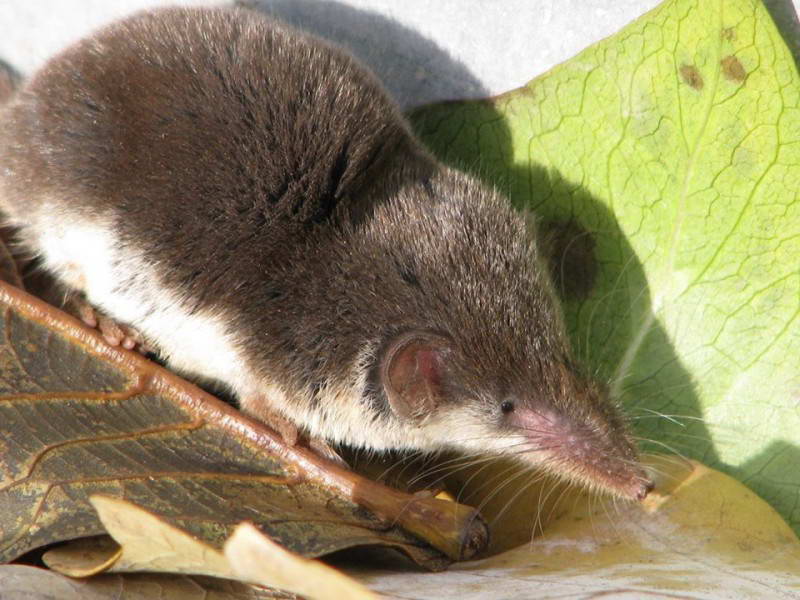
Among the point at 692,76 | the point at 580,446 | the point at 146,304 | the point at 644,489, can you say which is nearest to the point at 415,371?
the point at 580,446

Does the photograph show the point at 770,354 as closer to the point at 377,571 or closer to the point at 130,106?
the point at 377,571

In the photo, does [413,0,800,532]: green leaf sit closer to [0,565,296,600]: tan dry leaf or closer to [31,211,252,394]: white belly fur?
[31,211,252,394]: white belly fur

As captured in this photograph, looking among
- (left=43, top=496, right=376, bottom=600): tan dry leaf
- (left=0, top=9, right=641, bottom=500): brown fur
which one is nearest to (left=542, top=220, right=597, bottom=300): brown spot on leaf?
(left=0, top=9, right=641, bottom=500): brown fur

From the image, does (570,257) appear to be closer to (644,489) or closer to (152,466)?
(644,489)

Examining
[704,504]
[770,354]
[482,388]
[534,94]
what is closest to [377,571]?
[482,388]

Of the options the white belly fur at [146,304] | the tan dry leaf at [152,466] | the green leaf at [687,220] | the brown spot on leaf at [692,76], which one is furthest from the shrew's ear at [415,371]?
the brown spot on leaf at [692,76]

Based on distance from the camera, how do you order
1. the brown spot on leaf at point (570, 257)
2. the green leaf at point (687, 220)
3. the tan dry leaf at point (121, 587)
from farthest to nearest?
the brown spot on leaf at point (570, 257) → the green leaf at point (687, 220) → the tan dry leaf at point (121, 587)

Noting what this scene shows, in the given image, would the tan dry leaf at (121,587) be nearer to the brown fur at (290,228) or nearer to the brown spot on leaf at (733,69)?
the brown fur at (290,228)
